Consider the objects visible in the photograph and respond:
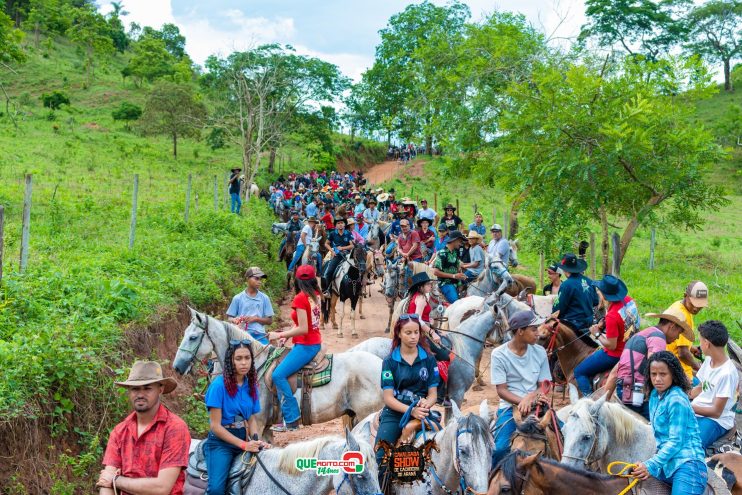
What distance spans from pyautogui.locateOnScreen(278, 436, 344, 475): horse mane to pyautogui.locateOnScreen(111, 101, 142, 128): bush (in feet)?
145

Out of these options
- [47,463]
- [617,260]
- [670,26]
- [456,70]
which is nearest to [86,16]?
[456,70]

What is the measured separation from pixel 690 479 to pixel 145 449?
371cm

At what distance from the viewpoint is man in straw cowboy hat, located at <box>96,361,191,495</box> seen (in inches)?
167

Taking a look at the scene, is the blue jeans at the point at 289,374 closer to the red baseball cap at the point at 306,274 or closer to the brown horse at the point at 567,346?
the red baseball cap at the point at 306,274

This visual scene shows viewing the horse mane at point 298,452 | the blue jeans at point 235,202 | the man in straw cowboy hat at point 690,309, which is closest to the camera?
the horse mane at point 298,452

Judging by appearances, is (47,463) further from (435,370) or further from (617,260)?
(617,260)

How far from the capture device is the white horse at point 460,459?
4.71 m

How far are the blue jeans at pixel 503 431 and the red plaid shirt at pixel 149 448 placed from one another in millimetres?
2577

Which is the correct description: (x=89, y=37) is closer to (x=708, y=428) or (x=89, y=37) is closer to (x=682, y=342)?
(x=682, y=342)

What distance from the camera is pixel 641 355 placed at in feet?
20.6

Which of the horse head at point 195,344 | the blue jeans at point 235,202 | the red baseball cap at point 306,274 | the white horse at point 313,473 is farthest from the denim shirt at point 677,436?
the blue jeans at point 235,202

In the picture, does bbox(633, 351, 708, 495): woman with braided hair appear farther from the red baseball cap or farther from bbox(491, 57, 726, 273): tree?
bbox(491, 57, 726, 273): tree

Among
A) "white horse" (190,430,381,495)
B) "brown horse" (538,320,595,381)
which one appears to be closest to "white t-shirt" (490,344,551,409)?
"white horse" (190,430,381,495)

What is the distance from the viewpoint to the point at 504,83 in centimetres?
2262
